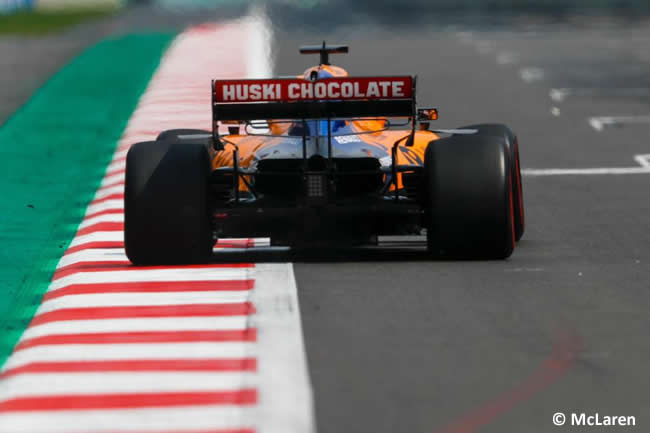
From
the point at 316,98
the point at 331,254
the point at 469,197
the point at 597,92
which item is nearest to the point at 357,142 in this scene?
the point at 316,98

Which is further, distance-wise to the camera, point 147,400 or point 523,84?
point 523,84

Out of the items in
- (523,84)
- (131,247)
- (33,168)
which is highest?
(131,247)

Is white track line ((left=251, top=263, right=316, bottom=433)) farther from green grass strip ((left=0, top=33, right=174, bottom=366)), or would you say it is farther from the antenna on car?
the antenna on car

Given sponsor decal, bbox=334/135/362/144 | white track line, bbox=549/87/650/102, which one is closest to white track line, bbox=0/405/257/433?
sponsor decal, bbox=334/135/362/144

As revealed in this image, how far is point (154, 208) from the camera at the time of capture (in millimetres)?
11305

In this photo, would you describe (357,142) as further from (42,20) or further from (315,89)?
(42,20)

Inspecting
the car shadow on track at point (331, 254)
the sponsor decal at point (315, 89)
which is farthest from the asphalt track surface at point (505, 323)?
the sponsor decal at point (315, 89)

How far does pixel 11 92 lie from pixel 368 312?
20.8 metres

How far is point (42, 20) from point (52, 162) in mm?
42100

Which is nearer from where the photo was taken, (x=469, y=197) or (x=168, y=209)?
(x=469, y=197)

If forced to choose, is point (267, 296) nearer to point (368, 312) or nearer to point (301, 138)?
point (368, 312)

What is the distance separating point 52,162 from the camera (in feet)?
63.0

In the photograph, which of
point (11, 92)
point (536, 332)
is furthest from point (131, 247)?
point (11, 92)

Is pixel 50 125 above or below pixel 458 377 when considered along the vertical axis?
below
